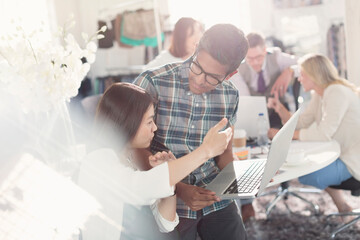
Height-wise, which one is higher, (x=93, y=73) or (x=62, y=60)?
(x=62, y=60)

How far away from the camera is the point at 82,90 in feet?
19.0

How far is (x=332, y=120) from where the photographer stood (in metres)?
2.42

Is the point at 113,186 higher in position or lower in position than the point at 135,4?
lower

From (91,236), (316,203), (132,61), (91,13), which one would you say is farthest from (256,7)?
(91,236)

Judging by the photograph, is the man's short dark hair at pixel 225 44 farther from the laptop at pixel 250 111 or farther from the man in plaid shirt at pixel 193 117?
the laptop at pixel 250 111

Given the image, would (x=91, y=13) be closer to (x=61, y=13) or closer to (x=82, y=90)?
(x=61, y=13)

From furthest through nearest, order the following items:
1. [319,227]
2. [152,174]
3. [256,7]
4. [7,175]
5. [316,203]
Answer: [256,7], [316,203], [319,227], [7,175], [152,174]

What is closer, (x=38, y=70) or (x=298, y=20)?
(x=38, y=70)

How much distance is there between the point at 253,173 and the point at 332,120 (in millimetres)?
1025

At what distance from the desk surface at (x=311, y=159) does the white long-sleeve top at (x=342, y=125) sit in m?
0.07

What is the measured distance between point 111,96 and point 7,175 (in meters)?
0.80

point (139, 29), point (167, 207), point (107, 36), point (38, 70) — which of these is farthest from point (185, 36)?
point (107, 36)

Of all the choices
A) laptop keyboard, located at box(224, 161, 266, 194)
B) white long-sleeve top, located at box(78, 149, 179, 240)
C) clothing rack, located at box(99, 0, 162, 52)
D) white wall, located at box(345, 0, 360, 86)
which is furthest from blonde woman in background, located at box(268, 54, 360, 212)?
clothing rack, located at box(99, 0, 162, 52)

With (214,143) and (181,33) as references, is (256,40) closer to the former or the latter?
(181,33)
